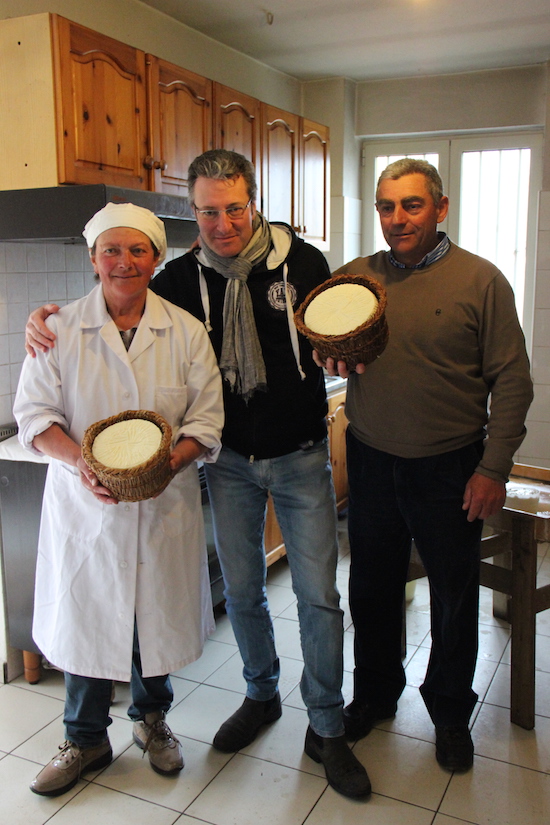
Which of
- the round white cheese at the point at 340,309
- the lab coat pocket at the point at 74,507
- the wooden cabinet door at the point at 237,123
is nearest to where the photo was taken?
the round white cheese at the point at 340,309

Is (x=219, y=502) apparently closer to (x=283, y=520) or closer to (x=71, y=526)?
(x=283, y=520)

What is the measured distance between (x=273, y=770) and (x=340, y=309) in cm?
128

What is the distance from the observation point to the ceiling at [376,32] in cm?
322

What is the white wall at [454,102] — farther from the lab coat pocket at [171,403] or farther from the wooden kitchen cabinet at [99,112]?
the lab coat pocket at [171,403]

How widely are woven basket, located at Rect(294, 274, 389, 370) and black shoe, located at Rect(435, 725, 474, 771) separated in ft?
3.56

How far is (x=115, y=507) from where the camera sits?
1.73m

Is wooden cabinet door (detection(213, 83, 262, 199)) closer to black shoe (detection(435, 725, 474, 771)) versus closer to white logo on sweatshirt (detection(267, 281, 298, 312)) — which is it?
white logo on sweatshirt (detection(267, 281, 298, 312))

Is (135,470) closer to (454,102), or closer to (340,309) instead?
(340,309)

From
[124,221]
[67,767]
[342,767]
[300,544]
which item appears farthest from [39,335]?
[342,767]

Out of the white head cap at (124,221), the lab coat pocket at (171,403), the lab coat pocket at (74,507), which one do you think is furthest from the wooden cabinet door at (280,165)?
the lab coat pocket at (74,507)

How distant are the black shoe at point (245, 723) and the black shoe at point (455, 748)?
50 cm

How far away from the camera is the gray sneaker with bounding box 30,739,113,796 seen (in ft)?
6.22

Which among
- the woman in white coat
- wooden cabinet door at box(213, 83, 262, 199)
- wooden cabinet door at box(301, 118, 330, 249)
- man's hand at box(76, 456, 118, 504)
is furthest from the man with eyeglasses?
wooden cabinet door at box(301, 118, 330, 249)

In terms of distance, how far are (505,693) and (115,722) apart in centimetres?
126
